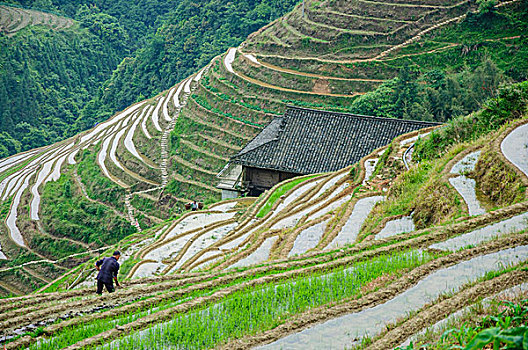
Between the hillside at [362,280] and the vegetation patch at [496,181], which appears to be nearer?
the hillside at [362,280]

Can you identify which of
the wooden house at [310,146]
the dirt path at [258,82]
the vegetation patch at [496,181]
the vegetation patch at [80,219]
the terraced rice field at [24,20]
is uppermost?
the terraced rice field at [24,20]

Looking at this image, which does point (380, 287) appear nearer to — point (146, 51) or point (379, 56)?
point (379, 56)

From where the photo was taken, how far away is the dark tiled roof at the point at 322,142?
21.6 m

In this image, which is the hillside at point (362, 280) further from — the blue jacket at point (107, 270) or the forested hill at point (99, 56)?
the forested hill at point (99, 56)

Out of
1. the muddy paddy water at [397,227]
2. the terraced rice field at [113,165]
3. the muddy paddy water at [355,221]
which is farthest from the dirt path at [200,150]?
the muddy paddy water at [397,227]

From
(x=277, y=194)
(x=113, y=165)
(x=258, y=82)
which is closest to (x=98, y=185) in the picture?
(x=113, y=165)

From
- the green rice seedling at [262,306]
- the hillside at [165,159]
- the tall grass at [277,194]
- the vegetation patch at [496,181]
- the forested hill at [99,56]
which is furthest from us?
the forested hill at [99,56]

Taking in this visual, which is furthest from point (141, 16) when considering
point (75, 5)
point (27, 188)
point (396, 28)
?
point (396, 28)

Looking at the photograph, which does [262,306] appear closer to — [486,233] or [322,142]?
[486,233]

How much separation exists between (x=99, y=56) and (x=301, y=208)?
65.2m

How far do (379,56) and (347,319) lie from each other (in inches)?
1100

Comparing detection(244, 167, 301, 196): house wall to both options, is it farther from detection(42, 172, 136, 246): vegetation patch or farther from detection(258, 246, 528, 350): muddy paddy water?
detection(258, 246, 528, 350): muddy paddy water

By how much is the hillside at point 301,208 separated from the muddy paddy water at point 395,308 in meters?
0.03

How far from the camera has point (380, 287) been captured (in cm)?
711
